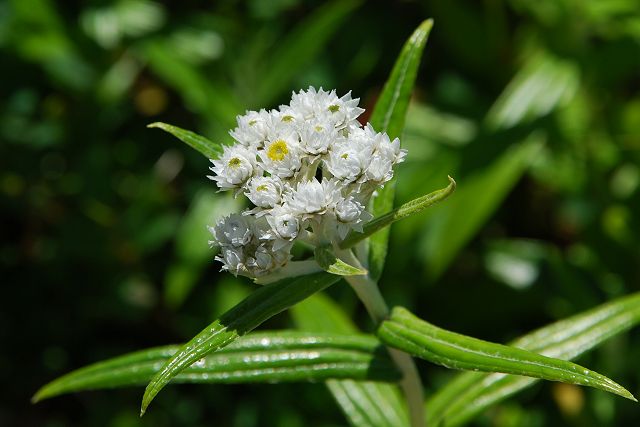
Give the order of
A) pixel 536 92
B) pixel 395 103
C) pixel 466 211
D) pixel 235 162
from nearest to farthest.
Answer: pixel 235 162
pixel 395 103
pixel 466 211
pixel 536 92

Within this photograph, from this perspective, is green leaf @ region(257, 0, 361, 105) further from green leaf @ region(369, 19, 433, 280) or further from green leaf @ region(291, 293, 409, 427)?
green leaf @ region(291, 293, 409, 427)

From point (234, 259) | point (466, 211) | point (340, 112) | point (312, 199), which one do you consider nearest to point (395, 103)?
point (340, 112)

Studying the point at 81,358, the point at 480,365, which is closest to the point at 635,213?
the point at 480,365

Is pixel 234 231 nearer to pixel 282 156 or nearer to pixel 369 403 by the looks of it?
pixel 282 156

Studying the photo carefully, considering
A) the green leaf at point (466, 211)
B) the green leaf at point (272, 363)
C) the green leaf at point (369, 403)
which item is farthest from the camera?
the green leaf at point (466, 211)

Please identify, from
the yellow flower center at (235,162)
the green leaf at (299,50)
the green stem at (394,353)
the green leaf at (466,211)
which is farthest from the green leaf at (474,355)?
the green leaf at (299,50)

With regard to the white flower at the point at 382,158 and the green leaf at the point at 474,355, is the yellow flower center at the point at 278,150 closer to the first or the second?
the white flower at the point at 382,158
